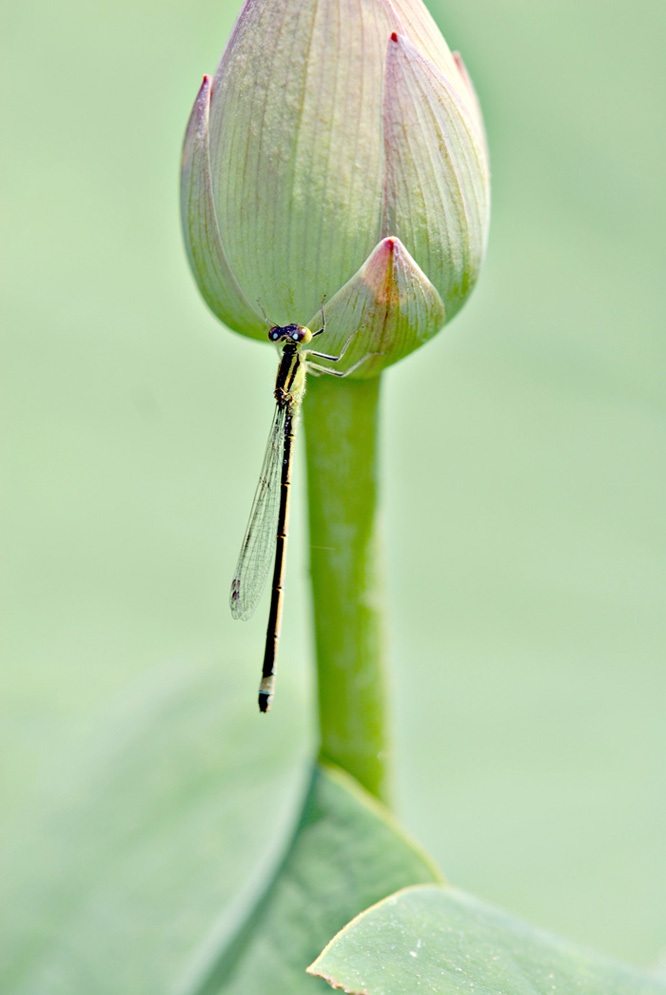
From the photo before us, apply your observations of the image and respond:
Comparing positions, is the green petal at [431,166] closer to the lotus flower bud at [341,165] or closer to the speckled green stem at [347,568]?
the lotus flower bud at [341,165]

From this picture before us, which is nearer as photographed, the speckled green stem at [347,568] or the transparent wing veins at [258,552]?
the speckled green stem at [347,568]

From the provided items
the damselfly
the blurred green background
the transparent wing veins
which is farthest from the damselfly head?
the blurred green background

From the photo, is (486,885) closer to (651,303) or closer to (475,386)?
(475,386)

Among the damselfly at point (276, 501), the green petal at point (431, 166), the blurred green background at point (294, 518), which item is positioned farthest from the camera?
the blurred green background at point (294, 518)

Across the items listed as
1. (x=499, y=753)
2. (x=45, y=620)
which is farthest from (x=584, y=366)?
(x=45, y=620)

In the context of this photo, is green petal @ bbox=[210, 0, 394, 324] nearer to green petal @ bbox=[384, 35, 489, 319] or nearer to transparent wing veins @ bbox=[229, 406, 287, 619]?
green petal @ bbox=[384, 35, 489, 319]

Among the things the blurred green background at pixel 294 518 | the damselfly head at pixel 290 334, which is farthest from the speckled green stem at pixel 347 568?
the blurred green background at pixel 294 518

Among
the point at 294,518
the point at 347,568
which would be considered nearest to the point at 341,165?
the point at 347,568
